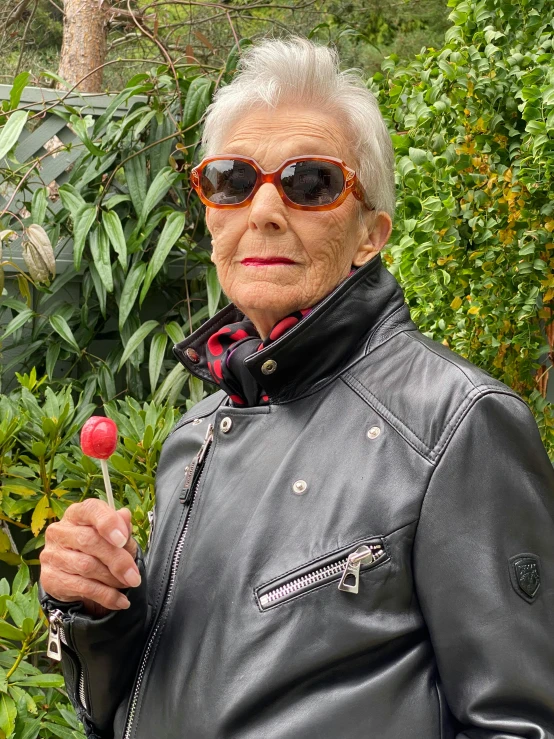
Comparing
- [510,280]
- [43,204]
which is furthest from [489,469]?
[43,204]

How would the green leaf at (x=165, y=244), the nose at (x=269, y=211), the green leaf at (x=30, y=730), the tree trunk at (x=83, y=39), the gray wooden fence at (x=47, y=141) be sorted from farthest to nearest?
the tree trunk at (x=83, y=39) < the gray wooden fence at (x=47, y=141) < the green leaf at (x=165, y=244) < the green leaf at (x=30, y=730) < the nose at (x=269, y=211)

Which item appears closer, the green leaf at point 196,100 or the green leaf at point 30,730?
the green leaf at point 30,730

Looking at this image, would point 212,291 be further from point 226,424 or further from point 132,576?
point 132,576

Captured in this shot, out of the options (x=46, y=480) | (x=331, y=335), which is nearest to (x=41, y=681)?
(x=46, y=480)

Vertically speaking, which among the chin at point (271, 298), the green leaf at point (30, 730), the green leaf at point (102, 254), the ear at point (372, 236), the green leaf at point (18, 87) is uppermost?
the ear at point (372, 236)

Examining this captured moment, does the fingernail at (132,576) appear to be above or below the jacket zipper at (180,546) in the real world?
above

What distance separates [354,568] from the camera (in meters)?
1.10

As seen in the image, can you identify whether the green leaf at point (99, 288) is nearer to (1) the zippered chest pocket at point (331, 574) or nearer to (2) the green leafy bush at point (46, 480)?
(2) the green leafy bush at point (46, 480)

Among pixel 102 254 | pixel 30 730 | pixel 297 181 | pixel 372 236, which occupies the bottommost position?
pixel 30 730

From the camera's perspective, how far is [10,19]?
569 cm

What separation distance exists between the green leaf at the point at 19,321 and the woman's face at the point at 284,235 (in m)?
2.01

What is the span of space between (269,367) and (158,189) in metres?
2.18

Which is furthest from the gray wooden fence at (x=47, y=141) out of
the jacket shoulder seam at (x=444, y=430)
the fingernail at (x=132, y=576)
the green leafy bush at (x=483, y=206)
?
the jacket shoulder seam at (x=444, y=430)

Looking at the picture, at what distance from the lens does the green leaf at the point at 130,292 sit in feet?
10.8
